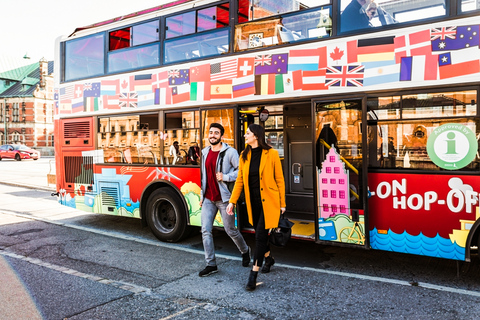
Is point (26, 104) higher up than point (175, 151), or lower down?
higher up

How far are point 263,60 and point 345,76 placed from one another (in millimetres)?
1285

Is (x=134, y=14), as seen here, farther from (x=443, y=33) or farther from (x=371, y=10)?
(x=443, y=33)

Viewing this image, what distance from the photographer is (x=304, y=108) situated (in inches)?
334

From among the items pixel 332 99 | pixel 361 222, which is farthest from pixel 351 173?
pixel 332 99

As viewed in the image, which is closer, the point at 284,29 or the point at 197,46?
the point at 284,29

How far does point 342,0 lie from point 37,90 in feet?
228

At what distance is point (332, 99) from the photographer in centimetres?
545

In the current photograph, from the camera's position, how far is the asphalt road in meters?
4.15

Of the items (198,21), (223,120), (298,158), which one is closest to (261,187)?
(223,120)

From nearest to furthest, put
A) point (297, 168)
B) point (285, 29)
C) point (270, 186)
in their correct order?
point (270, 186) → point (285, 29) → point (297, 168)

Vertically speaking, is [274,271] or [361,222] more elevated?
[361,222]

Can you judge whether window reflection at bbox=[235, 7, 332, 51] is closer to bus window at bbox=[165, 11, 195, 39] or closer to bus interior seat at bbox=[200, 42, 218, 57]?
bus interior seat at bbox=[200, 42, 218, 57]

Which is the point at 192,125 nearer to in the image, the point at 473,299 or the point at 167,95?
the point at 167,95

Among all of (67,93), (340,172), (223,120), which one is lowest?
(340,172)
